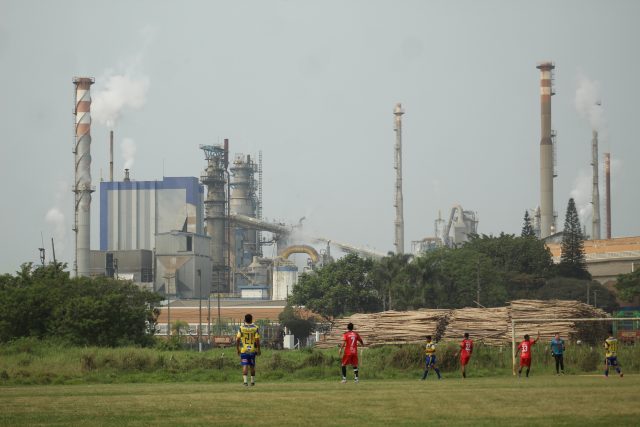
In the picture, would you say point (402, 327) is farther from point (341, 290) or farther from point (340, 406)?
point (341, 290)

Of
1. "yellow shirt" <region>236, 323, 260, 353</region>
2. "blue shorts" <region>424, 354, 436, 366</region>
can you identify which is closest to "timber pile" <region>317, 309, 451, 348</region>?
"blue shorts" <region>424, 354, 436, 366</region>

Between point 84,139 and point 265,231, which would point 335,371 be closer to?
point 84,139

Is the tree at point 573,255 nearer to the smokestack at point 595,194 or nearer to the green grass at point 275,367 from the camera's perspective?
the smokestack at point 595,194

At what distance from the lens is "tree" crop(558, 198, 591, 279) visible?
414ft

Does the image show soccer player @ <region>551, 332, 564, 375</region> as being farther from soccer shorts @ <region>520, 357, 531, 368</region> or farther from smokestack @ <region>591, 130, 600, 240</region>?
smokestack @ <region>591, 130, 600, 240</region>

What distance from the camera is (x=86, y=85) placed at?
13650 cm

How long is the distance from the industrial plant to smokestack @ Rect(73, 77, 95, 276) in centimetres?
12

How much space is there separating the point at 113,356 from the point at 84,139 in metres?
96.8

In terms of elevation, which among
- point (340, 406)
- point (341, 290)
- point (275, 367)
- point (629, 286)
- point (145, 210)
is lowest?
point (275, 367)

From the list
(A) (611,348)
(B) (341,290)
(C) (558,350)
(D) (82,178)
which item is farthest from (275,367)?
(D) (82,178)

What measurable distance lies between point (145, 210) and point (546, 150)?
5504 cm

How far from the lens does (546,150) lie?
143125mm

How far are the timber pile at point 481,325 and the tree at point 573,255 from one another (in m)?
76.2

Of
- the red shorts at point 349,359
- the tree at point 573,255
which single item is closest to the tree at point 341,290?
the tree at point 573,255
